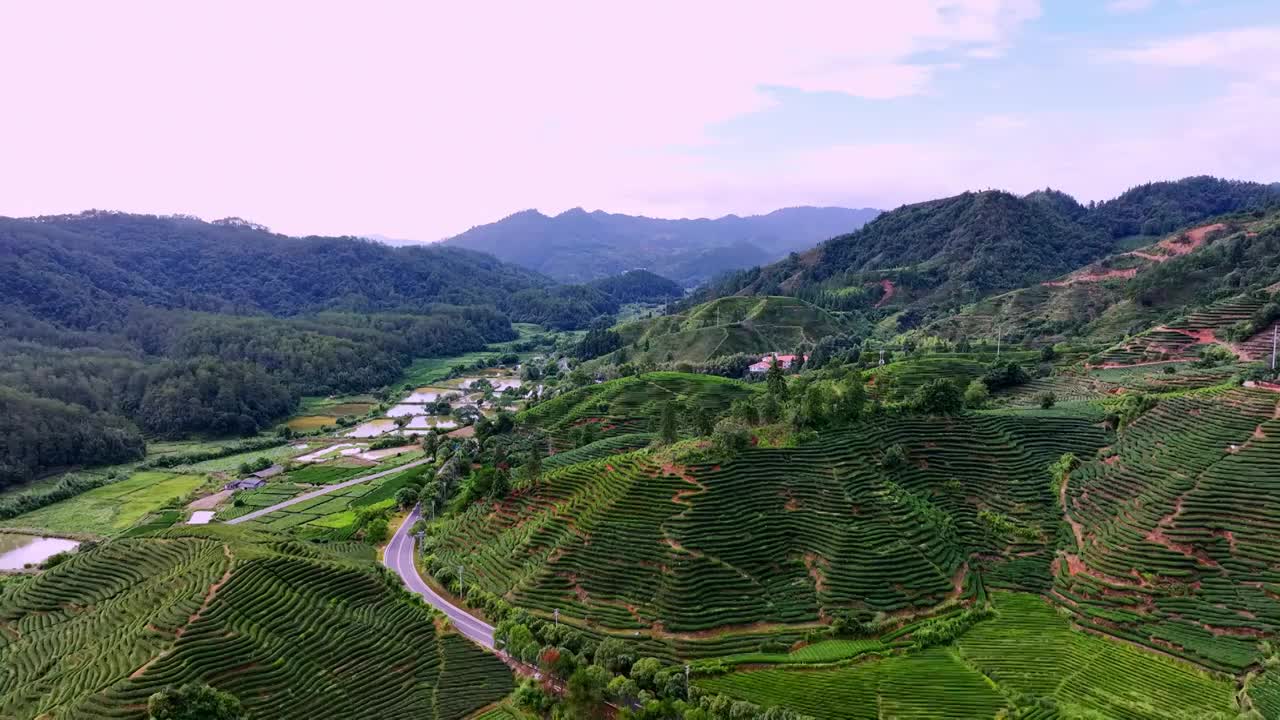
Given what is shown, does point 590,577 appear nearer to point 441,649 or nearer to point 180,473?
point 441,649

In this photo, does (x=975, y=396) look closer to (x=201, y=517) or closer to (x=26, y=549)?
(x=201, y=517)

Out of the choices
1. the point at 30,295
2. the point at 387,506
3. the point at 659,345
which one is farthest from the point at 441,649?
the point at 30,295

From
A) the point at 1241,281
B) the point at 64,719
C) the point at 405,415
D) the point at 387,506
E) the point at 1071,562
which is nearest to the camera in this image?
the point at 64,719

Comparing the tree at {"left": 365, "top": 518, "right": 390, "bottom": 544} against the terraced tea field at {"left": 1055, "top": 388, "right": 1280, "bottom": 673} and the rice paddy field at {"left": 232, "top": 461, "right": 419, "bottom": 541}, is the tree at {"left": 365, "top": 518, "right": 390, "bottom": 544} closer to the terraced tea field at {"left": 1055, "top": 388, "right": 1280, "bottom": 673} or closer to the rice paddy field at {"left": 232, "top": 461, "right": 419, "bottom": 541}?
the rice paddy field at {"left": 232, "top": 461, "right": 419, "bottom": 541}

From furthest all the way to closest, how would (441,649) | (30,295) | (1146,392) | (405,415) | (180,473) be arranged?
(30,295), (405,415), (180,473), (1146,392), (441,649)

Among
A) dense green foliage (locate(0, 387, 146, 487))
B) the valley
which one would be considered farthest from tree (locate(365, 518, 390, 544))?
dense green foliage (locate(0, 387, 146, 487))

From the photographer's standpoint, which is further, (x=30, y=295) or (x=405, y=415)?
(x=30, y=295)
